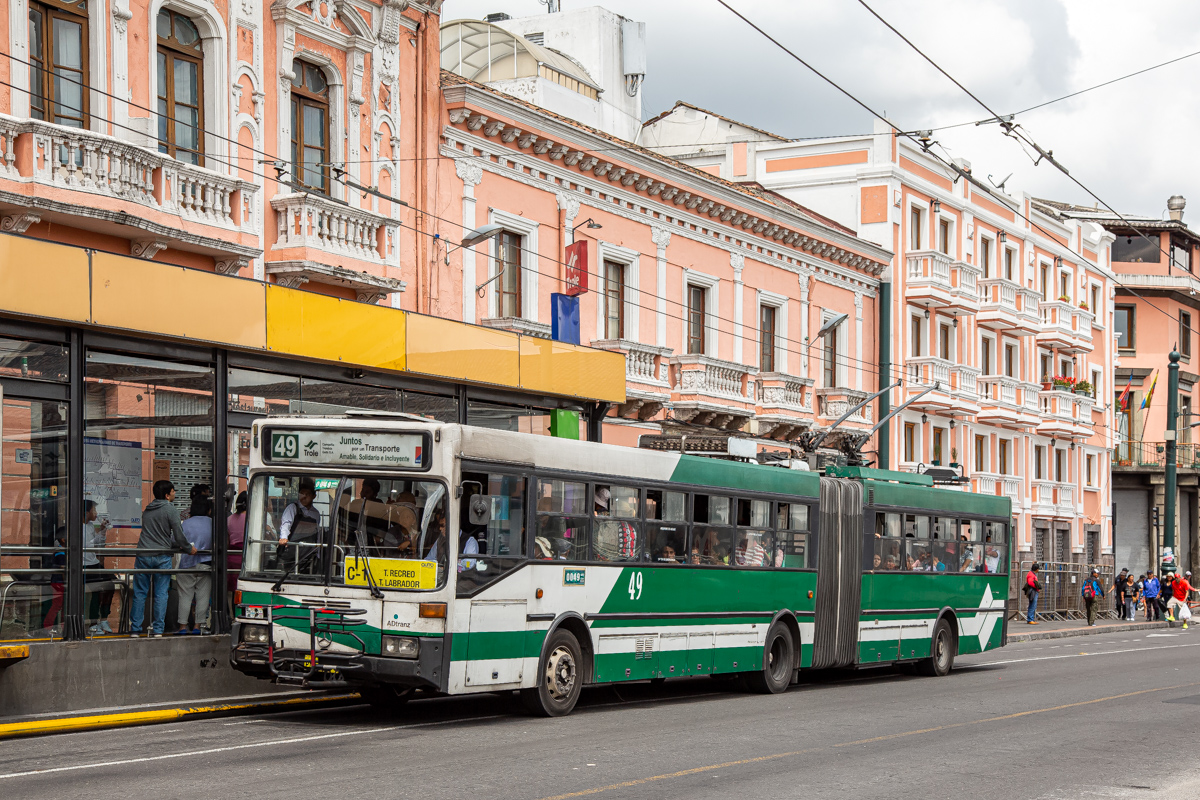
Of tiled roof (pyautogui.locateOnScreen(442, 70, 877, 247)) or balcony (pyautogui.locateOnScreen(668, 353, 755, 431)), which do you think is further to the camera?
balcony (pyautogui.locateOnScreen(668, 353, 755, 431))

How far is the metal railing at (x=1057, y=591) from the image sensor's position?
146 feet

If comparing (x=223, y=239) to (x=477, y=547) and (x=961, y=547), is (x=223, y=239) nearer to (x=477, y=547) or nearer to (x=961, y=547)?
(x=477, y=547)

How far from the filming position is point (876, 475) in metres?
22.2

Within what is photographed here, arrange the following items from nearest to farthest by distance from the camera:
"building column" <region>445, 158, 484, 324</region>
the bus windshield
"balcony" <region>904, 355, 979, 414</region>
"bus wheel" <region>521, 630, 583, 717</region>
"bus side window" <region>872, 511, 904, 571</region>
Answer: the bus windshield
"bus wheel" <region>521, 630, 583, 717</region>
"bus side window" <region>872, 511, 904, 571</region>
"building column" <region>445, 158, 484, 324</region>
"balcony" <region>904, 355, 979, 414</region>

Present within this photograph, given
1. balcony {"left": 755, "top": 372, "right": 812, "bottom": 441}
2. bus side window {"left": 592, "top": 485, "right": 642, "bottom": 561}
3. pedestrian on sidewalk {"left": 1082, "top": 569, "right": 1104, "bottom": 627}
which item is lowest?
pedestrian on sidewalk {"left": 1082, "top": 569, "right": 1104, "bottom": 627}

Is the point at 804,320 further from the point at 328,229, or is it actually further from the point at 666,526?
the point at 666,526

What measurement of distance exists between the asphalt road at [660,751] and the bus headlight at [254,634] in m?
0.77

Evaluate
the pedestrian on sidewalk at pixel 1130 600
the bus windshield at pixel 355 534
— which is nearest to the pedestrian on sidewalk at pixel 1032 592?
the pedestrian on sidewalk at pixel 1130 600

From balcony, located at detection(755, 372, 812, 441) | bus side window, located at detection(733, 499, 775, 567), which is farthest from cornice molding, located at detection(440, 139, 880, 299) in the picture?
bus side window, located at detection(733, 499, 775, 567)

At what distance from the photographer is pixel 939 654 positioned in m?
23.8

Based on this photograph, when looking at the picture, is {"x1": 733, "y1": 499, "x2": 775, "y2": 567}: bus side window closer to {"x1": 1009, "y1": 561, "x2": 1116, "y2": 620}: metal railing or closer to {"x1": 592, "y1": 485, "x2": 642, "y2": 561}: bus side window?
{"x1": 592, "y1": 485, "x2": 642, "y2": 561}: bus side window

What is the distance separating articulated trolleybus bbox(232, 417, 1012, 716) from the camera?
13.7m

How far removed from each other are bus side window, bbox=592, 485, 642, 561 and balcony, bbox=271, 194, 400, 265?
6.45 m

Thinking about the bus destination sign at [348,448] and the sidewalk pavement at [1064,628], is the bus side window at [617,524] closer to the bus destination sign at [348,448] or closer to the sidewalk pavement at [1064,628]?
the bus destination sign at [348,448]
